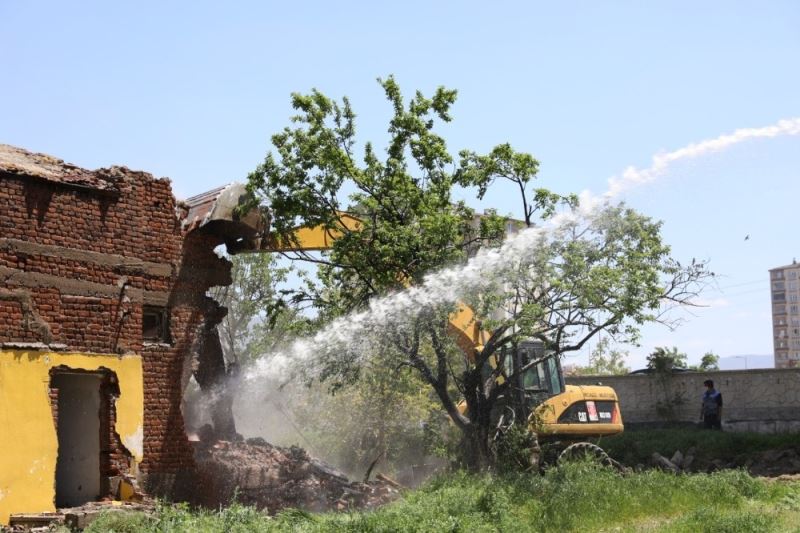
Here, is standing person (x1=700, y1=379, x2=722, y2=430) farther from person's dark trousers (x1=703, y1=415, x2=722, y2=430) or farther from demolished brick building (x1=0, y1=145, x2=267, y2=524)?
demolished brick building (x1=0, y1=145, x2=267, y2=524)

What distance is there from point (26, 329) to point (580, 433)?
12627 millimetres

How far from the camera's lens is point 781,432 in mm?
32094

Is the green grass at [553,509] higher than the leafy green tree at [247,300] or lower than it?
lower

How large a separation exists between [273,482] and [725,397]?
20208mm

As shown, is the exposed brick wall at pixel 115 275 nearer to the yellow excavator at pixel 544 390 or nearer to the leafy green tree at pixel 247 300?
the yellow excavator at pixel 544 390

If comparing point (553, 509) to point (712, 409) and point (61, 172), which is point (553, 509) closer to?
point (61, 172)

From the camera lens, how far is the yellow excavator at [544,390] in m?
23.3

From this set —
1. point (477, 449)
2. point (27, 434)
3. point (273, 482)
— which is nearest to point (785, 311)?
point (477, 449)

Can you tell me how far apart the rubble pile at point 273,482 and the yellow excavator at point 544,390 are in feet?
11.5

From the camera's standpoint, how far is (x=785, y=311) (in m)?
135

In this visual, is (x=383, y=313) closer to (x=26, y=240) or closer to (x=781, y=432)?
(x=26, y=240)

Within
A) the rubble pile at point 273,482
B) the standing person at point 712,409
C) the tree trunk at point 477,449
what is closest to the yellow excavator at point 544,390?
the tree trunk at point 477,449

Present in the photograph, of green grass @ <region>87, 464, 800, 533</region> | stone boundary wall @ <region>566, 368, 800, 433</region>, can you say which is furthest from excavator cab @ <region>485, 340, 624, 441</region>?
stone boundary wall @ <region>566, 368, 800, 433</region>

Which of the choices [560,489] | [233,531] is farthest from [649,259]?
[233,531]
